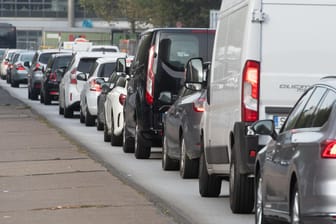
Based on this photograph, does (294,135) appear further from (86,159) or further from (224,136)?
(86,159)

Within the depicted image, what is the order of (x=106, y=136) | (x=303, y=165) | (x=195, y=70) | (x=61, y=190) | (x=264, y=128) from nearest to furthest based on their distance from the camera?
(x=303, y=165)
(x=264, y=128)
(x=61, y=190)
(x=195, y=70)
(x=106, y=136)

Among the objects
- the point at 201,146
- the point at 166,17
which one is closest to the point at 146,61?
the point at 201,146

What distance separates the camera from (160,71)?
20.5m

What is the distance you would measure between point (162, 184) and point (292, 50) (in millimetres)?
4508

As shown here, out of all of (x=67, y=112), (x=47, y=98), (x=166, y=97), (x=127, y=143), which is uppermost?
(x=166, y=97)

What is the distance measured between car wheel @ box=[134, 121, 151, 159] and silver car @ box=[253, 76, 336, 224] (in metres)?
9.33

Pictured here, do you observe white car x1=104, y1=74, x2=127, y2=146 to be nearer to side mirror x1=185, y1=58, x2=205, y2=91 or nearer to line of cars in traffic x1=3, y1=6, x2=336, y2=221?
line of cars in traffic x1=3, y1=6, x2=336, y2=221

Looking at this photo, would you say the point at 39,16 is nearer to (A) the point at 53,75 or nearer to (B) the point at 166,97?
(A) the point at 53,75

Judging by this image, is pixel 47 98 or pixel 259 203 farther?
pixel 47 98

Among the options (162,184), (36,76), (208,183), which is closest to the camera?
(208,183)


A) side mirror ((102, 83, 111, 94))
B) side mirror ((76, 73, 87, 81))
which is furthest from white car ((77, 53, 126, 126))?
side mirror ((102, 83, 111, 94))

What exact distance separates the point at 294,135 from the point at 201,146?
5.70 m

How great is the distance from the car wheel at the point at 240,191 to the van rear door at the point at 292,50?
0.65 m

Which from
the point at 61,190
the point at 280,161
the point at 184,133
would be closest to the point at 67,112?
the point at 184,133
